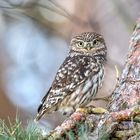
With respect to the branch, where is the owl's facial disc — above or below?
above

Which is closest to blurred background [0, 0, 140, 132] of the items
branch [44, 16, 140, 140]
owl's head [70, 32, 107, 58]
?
owl's head [70, 32, 107, 58]

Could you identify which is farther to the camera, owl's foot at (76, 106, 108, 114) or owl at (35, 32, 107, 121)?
owl at (35, 32, 107, 121)

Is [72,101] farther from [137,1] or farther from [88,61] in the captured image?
[137,1]

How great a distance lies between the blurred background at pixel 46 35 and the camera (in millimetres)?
6188

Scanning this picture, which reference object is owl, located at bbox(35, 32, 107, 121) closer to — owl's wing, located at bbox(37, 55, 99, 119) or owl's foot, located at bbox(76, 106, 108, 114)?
owl's wing, located at bbox(37, 55, 99, 119)

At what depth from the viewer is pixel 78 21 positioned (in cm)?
660

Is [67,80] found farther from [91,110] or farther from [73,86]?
[91,110]

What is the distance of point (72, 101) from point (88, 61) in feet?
1.39

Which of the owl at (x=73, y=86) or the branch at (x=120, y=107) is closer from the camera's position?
the branch at (x=120, y=107)

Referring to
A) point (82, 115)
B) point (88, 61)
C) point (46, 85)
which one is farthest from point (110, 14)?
point (82, 115)

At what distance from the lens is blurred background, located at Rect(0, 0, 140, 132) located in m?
6.19

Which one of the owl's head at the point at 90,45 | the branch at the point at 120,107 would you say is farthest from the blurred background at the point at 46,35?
the branch at the point at 120,107

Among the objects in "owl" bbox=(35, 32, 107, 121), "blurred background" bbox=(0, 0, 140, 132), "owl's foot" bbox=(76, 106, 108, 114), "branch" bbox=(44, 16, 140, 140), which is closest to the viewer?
"branch" bbox=(44, 16, 140, 140)

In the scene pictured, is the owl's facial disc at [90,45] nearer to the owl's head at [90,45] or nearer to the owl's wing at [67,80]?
the owl's head at [90,45]
